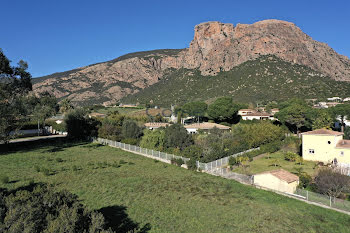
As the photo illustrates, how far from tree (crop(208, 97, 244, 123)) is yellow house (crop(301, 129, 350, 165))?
26144 mm

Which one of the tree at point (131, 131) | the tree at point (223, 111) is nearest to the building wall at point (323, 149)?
the tree at point (131, 131)

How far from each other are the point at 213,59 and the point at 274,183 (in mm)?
119367

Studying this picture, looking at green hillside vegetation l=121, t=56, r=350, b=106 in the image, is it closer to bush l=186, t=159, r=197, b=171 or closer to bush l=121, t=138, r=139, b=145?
bush l=121, t=138, r=139, b=145

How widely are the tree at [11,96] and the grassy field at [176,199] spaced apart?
4470 millimetres

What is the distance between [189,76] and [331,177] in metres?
114

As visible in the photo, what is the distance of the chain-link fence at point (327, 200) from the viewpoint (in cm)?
1371

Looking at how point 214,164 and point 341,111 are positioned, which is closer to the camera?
point 214,164

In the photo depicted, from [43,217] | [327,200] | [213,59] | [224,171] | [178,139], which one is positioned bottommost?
[327,200]

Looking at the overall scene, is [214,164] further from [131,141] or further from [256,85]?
[256,85]

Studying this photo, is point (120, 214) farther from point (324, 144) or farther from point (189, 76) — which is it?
point (189, 76)

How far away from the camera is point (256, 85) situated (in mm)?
91688

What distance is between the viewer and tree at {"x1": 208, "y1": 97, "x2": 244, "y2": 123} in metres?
53.7

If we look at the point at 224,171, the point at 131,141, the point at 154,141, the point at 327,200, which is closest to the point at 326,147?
the point at 224,171

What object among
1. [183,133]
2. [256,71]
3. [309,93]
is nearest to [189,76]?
[256,71]
